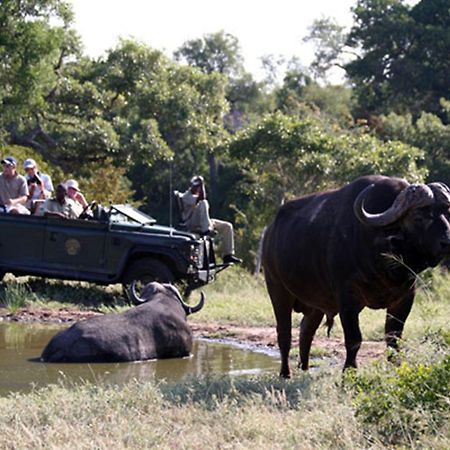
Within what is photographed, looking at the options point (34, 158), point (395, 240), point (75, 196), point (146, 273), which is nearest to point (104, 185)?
point (34, 158)

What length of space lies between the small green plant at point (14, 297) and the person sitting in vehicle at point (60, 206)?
4.23 feet

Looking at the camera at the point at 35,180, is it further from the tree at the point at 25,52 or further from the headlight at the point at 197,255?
the tree at the point at 25,52

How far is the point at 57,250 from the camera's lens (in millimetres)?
18109

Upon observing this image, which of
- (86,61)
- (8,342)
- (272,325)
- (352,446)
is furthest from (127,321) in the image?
(86,61)

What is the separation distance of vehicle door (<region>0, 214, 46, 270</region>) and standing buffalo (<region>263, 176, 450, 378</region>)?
311 inches

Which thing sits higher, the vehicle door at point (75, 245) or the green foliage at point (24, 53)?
the green foliage at point (24, 53)

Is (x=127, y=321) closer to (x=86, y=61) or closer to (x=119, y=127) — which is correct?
(x=119, y=127)

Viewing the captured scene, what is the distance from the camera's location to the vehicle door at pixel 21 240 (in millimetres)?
18078

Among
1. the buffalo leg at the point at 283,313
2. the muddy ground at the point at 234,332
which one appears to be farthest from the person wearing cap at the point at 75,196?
the buffalo leg at the point at 283,313

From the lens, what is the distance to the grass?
22.7 feet

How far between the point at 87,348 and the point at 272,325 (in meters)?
4.28

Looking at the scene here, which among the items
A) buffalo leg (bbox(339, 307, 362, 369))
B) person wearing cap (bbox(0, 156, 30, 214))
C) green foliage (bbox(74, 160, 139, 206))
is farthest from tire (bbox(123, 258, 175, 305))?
green foliage (bbox(74, 160, 139, 206))

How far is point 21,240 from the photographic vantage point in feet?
59.5

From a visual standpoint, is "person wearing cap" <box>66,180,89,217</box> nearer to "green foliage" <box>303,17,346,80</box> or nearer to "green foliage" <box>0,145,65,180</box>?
"green foliage" <box>0,145,65,180</box>
